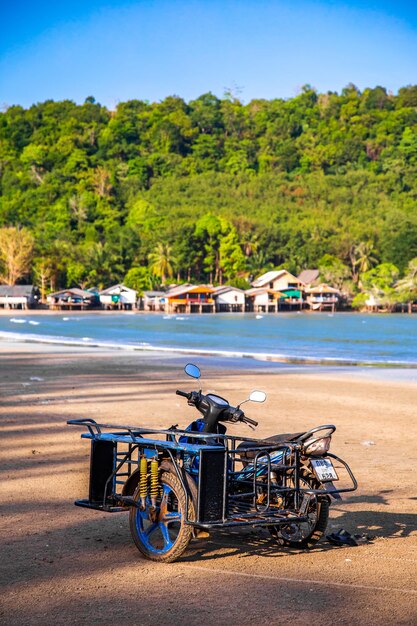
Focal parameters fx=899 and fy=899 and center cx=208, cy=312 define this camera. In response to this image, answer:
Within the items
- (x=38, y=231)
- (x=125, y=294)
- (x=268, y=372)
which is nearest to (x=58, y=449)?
(x=268, y=372)

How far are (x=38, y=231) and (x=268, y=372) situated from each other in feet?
499

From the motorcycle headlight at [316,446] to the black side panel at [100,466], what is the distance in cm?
153

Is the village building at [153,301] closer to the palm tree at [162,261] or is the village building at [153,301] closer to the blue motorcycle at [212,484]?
the palm tree at [162,261]

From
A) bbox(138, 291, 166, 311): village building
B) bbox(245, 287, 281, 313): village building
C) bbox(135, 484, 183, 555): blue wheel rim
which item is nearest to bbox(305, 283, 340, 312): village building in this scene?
bbox(245, 287, 281, 313): village building

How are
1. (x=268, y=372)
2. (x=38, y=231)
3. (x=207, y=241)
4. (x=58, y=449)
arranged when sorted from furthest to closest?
(x=38, y=231) → (x=207, y=241) → (x=268, y=372) → (x=58, y=449)

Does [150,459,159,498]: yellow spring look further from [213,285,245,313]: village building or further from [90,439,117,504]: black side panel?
[213,285,245,313]: village building

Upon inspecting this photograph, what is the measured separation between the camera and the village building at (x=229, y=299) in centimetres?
14438

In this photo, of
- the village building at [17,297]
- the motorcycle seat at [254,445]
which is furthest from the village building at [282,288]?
the motorcycle seat at [254,445]

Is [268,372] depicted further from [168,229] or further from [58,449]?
[168,229]

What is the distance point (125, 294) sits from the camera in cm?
14600

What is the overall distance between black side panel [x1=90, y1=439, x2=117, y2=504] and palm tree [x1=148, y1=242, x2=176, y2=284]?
147314mm

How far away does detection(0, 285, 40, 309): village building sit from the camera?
463ft

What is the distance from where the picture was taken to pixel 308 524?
702cm

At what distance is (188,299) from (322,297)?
2354 cm
